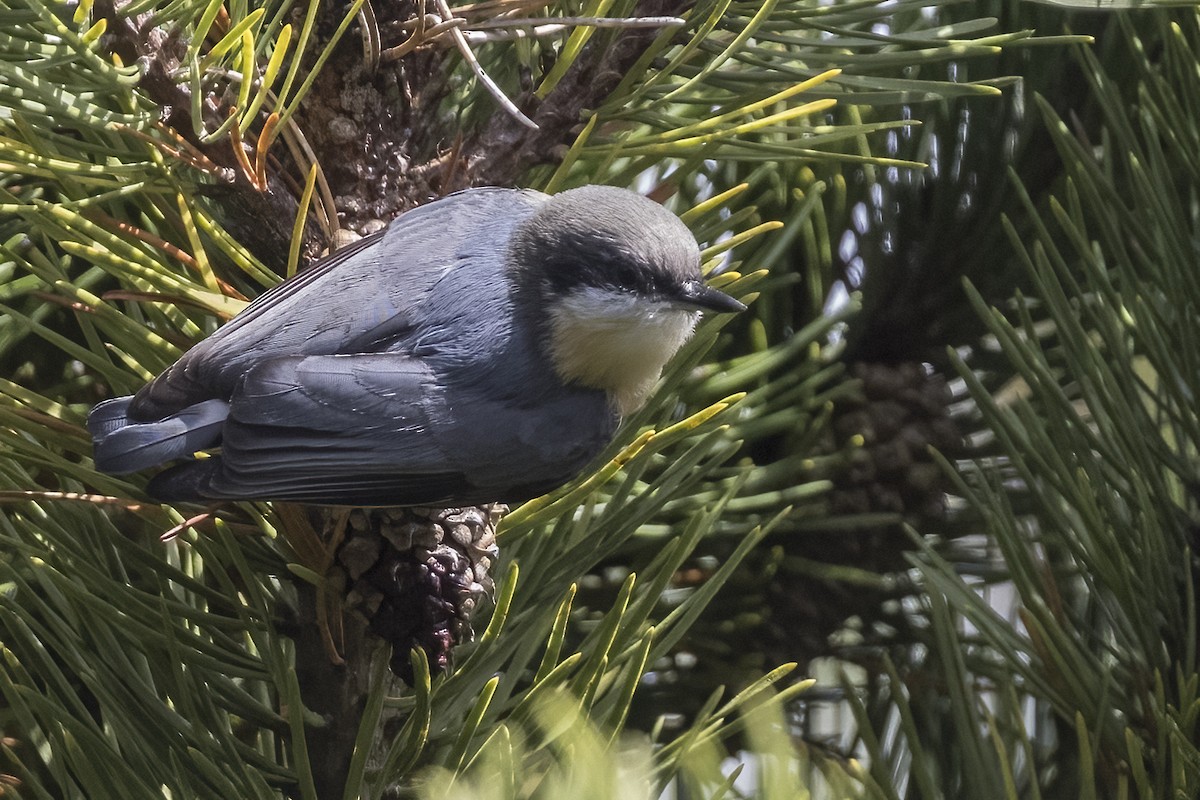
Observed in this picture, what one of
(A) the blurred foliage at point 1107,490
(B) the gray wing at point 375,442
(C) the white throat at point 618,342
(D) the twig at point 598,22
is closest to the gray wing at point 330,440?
(B) the gray wing at point 375,442

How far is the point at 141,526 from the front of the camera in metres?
1.05

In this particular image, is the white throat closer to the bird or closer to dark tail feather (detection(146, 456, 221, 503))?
the bird

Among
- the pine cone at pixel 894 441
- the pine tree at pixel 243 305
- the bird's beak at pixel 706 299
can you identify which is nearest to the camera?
the pine tree at pixel 243 305

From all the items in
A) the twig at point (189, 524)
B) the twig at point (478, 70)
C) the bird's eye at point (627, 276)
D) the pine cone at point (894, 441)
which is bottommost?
the pine cone at point (894, 441)

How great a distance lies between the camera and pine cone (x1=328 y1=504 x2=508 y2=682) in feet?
2.70

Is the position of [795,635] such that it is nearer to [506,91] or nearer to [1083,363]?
[1083,363]

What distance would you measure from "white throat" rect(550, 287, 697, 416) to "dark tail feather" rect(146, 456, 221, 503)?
0.29 m

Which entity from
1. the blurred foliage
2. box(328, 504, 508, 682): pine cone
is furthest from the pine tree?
the blurred foliage

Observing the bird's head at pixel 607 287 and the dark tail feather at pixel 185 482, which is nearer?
the dark tail feather at pixel 185 482

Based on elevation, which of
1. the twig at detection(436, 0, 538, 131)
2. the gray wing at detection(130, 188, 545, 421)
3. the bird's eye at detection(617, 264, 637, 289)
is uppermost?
the twig at detection(436, 0, 538, 131)

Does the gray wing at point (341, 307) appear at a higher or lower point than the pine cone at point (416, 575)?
higher

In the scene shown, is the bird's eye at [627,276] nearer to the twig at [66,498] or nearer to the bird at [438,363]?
the bird at [438,363]

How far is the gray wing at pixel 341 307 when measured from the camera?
821 mm

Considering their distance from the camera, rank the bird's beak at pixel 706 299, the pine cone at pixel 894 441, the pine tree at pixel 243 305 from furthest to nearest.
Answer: the pine cone at pixel 894 441 → the bird's beak at pixel 706 299 → the pine tree at pixel 243 305
